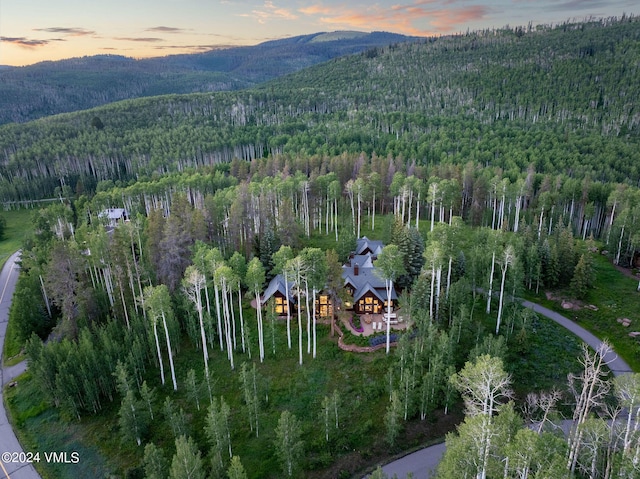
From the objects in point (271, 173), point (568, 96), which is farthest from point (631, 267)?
point (568, 96)

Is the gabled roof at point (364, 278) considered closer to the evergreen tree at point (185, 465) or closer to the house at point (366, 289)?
the house at point (366, 289)

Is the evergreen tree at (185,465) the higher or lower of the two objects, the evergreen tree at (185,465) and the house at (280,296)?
the higher

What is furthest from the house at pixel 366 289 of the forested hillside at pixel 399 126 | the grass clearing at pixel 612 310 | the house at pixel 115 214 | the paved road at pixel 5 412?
the forested hillside at pixel 399 126

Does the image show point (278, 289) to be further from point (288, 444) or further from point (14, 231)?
point (14, 231)

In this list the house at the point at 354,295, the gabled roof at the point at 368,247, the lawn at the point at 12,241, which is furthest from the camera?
the gabled roof at the point at 368,247

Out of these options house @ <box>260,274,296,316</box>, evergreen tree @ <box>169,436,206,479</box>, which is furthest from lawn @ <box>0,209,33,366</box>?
evergreen tree @ <box>169,436,206,479</box>

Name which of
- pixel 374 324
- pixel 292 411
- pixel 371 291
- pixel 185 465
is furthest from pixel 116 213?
pixel 185 465

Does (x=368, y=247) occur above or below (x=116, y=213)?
below

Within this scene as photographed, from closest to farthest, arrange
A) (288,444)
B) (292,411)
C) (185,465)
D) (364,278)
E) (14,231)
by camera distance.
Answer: (185,465) → (288,444) → (292,411) → (364,278) → (14,231)

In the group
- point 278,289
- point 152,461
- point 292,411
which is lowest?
point 292,411
